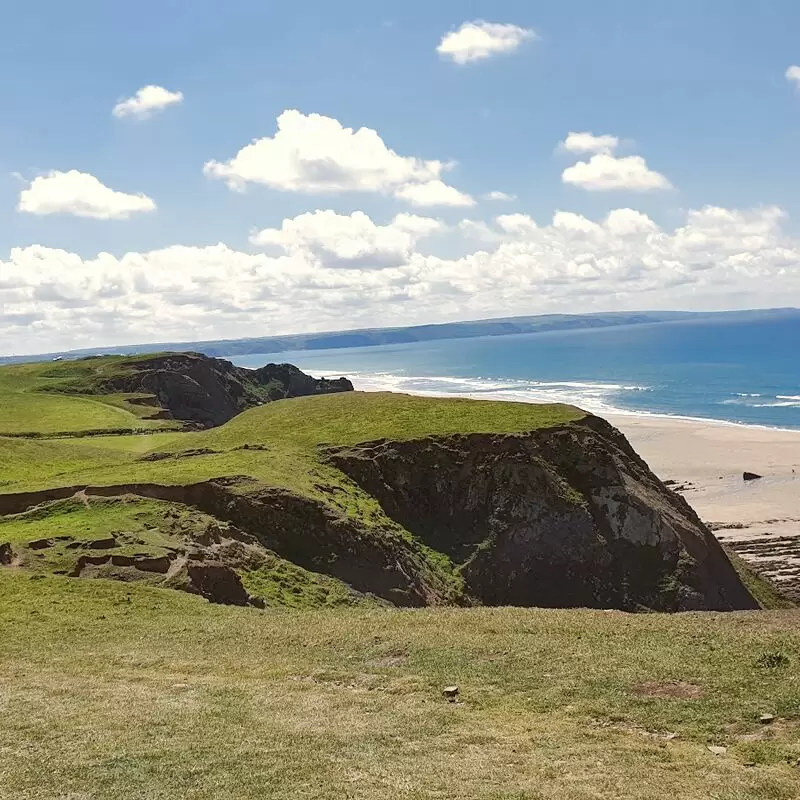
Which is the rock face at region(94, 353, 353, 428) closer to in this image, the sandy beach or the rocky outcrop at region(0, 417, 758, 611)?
the rocky outcrop at region(0, 417, 758, 611)

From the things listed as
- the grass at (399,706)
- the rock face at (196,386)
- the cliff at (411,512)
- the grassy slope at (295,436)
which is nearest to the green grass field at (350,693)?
the grass at (399,706)

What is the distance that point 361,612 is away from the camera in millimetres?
27141

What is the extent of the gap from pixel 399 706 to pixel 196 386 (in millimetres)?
110155

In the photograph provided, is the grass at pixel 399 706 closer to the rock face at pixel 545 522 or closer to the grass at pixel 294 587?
the grass at pixel 294 587

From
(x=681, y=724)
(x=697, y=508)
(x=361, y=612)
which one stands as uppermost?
(x=681, y=724)

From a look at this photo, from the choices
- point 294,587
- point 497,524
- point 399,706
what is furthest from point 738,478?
point 399,706

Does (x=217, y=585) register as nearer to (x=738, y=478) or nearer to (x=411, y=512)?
(x=411, y=512)

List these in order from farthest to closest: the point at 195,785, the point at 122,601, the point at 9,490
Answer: the point at 9,490, the point at 122,601, the point at 195,785

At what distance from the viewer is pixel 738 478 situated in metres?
93.8

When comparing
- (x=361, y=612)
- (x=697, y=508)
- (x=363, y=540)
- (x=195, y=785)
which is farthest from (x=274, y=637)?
(x=697, y=508)

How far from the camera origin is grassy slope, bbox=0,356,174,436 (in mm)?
77750

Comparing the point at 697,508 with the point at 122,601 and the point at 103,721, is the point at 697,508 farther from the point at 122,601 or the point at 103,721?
the point at 103,721

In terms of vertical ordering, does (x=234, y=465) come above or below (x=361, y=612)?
above

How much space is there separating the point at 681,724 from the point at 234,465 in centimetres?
2948
